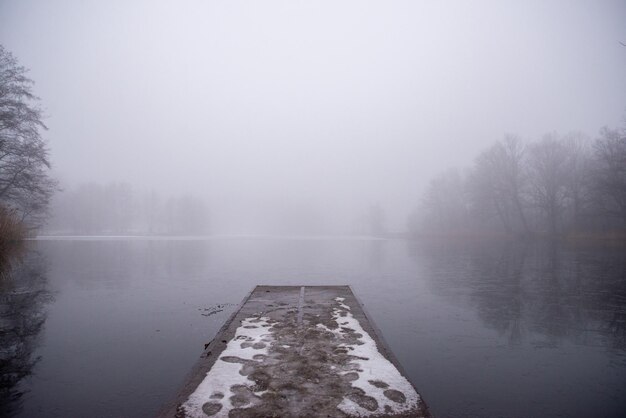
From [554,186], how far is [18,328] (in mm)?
57299

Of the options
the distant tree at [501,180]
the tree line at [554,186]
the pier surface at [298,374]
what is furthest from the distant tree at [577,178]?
the pier surface at [298,374]

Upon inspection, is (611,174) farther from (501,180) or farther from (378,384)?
(378,384)

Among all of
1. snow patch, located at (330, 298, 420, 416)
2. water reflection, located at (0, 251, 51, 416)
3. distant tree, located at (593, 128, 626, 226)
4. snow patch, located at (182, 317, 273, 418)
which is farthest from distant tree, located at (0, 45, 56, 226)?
distant tree, located at (593, 128, 626, 226)

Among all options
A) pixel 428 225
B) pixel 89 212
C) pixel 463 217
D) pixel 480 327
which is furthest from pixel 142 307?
pixel 89 212

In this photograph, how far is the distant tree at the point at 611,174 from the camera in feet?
124

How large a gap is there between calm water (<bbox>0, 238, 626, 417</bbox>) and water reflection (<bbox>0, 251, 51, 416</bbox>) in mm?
30

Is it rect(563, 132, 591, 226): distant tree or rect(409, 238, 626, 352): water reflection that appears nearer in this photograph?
rect(409, 238, 626, 352): water reflection

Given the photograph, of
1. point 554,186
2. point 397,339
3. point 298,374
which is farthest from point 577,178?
point 298,374

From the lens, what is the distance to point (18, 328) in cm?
849

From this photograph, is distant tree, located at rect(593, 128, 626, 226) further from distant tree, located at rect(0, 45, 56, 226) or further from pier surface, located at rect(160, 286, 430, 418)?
distant tree, located at rect(0, 45, 56, 226)

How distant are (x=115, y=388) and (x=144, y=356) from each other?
1554mm

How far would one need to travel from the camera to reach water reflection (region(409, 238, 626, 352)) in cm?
848

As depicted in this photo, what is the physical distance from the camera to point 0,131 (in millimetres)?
24250

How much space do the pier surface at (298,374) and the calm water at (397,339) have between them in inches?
31.0
